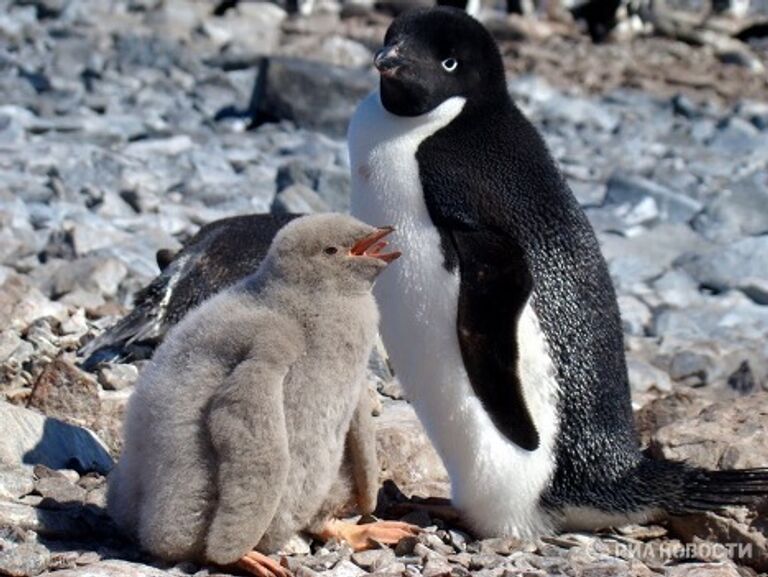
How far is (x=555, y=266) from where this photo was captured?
5.18 meters

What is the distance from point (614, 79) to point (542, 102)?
7.41 ft

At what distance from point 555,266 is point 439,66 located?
2.43 ft

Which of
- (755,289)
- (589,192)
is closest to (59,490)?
(755,289)

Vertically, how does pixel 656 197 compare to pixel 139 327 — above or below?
below

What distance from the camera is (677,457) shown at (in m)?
5.37

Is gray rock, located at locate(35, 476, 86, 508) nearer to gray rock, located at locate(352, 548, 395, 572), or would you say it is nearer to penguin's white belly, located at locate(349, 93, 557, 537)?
gray rock, located at locate(352, 548, 395, 572)

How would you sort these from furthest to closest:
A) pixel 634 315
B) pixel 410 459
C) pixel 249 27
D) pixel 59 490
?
1. pixel 249 27
2. pixel 634 315
3. pixel 410 459
4. pixel 59 490

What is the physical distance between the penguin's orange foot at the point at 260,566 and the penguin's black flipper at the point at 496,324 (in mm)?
1154

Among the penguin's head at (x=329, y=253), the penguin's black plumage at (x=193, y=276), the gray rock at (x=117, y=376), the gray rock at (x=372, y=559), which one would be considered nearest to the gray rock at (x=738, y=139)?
the penguin's black plumage at (x=193, y=276)

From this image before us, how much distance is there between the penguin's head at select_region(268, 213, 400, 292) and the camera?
4277mm

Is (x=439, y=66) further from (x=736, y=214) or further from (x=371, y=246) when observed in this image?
(x=736, y=214)

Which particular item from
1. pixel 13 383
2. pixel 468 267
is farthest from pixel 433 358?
pixel 13 383

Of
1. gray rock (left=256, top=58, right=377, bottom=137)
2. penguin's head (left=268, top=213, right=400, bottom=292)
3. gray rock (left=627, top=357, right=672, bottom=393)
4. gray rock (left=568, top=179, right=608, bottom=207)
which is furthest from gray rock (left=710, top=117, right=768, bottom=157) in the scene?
penguin's head (left=268, top=213, right=400, bottom=292)

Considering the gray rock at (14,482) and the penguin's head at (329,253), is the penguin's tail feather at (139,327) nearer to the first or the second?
the gray rock at (14,482)
